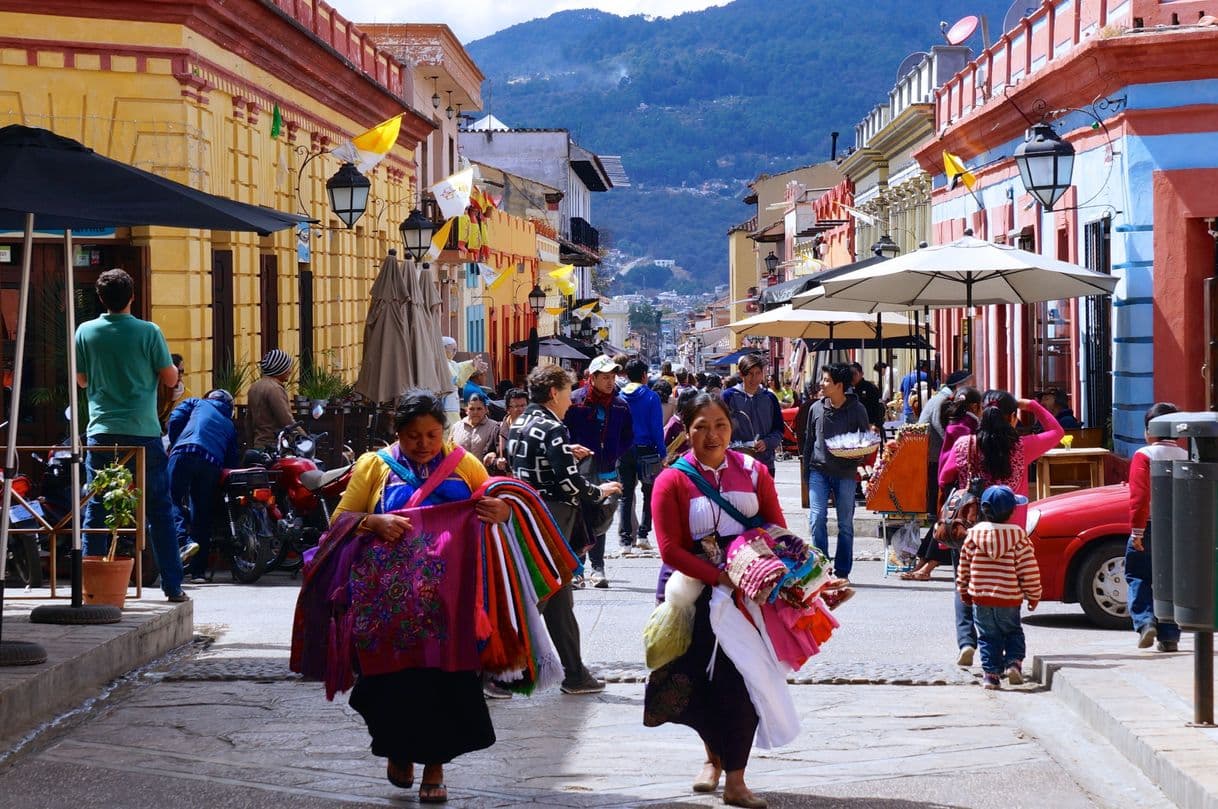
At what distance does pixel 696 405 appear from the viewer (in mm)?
6695

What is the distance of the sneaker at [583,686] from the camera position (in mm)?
8648

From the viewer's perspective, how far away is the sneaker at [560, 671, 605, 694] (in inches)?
340

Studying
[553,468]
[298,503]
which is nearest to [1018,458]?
[553,468]

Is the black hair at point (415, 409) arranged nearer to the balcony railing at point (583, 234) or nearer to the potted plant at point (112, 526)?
the potted plant at point (112, 526)

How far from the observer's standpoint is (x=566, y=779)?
22.5 ft

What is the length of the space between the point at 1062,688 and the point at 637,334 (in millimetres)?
138981

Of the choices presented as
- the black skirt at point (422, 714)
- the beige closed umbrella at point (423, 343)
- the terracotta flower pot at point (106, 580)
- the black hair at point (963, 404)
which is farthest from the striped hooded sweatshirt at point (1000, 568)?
the beige closed umbrella at point (423, 343)

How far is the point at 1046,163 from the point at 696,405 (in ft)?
33.3

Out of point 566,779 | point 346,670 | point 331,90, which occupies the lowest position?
point 566,779

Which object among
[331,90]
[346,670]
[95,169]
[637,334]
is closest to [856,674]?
[346,670]

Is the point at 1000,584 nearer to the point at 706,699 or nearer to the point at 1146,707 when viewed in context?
the point at 1146,707

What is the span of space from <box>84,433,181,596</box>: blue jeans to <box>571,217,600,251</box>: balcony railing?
62.9 meters

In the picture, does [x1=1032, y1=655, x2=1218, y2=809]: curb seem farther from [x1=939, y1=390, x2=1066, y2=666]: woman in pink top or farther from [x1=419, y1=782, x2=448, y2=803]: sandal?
[x1=419, y1=782, x2=448, y2=803]: sandal

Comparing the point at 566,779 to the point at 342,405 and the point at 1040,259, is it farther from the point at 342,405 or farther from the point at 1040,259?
the point at 342,405
